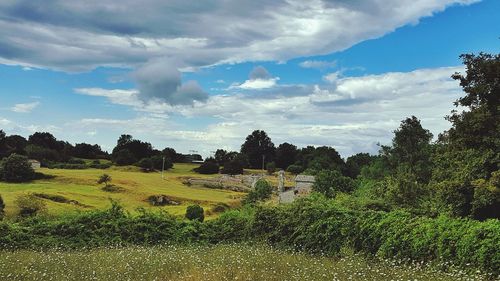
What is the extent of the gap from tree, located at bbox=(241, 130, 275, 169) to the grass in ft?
419

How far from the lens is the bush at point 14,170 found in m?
80.2

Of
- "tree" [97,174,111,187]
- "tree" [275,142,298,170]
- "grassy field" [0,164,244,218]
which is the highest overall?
"tree" [275,142,298,170]

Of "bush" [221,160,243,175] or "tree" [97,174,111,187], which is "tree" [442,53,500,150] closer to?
"tree" [97,174,111,187]

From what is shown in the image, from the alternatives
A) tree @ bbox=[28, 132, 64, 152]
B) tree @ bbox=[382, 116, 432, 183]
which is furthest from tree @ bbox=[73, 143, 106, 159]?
tree @ bbox=[382, 116, 432, 183]

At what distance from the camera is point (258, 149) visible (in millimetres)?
143875

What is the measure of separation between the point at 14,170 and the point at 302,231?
73.4 meters

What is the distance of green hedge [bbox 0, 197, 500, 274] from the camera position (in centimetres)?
1169

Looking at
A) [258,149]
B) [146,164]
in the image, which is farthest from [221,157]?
[146,164]

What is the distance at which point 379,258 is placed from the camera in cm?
1283

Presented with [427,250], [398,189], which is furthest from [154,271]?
[398,189]

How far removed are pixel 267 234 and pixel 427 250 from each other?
21.8 feet

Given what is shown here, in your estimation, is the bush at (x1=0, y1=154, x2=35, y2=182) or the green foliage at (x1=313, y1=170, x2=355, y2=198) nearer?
the green foliage at (x1=313, y1=170, x2=355, y2=198)

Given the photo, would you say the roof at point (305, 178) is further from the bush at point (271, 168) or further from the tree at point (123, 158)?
the tree at point (123, 158)

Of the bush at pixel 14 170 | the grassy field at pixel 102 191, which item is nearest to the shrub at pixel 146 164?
the grassy field at pixel 102 191
